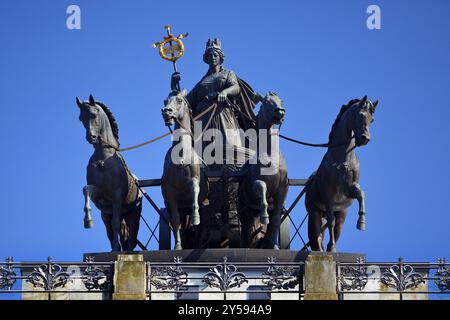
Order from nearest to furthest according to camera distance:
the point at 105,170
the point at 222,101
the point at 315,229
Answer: the point at 105,170 → the point at 315,229 → the point at 222,101

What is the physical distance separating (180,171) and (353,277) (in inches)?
195

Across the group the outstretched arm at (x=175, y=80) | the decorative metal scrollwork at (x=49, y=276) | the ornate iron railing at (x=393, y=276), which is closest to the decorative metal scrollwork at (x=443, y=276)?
the ornate iron railing at (x=393, y=276)

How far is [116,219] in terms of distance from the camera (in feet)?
95.7

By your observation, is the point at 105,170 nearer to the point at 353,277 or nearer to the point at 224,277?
the point at 224,277

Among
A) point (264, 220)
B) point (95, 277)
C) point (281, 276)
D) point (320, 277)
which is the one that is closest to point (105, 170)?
point (264, 220)

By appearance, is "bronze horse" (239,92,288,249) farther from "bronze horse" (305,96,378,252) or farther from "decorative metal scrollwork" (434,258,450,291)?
"decorative metal scrollwork" (434,258,450,291)

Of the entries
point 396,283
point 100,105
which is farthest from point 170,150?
point 396,283

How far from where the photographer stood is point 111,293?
971 inches

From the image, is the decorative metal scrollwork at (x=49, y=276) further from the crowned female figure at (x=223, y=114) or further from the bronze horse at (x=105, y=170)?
the crowned female figure at (x=223, y=114)

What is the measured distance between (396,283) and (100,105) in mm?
7844

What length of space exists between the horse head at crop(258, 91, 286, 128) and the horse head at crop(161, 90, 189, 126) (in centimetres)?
A: 170

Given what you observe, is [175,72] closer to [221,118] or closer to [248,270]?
[221,118]

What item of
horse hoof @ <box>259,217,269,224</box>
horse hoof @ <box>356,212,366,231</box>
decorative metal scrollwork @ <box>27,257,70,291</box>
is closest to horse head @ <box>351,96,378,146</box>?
horse hoof @ <box>356,212,366,231</box>

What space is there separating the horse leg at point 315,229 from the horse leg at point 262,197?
1923 millimetres
